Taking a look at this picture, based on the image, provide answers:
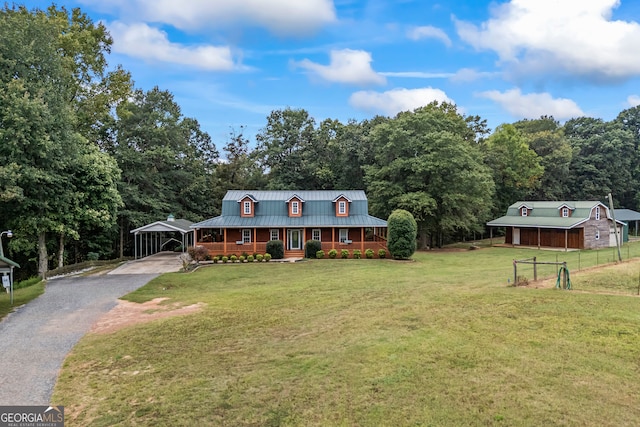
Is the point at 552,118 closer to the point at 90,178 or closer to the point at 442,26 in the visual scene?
the point at 442,26

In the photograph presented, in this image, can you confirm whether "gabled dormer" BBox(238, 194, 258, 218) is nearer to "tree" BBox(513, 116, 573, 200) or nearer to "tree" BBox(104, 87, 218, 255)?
"tree" BBox(104, 87, 218, 255)

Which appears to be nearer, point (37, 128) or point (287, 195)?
point (37, 128)

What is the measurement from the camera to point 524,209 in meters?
38.3

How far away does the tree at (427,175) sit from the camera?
111 feet

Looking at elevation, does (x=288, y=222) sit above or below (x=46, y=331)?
above

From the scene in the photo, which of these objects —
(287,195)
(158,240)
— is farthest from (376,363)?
(158,240)

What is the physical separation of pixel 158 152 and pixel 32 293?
63.1ft

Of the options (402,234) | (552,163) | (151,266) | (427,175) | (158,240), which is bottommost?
(151,266)

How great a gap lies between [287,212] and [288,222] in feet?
5.57

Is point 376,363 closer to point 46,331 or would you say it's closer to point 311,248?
point 46,331

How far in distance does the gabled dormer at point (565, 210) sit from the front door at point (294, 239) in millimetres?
23936

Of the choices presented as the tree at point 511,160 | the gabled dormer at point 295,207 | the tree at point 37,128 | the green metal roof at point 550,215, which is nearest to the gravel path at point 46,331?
the tree at point 37,128

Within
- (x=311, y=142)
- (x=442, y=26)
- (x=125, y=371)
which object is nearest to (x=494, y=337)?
(x=125, y=371)

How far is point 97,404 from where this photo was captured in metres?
6.59
